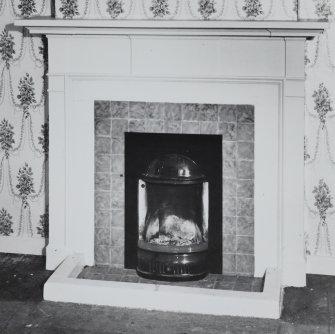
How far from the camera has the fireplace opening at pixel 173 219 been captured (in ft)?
11.6

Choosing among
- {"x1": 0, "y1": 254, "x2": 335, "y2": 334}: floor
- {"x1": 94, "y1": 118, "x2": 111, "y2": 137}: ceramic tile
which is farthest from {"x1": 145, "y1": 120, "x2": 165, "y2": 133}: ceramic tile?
{"x1": 0, "y1": 254, "x2": 335, "y2": 334}: floor

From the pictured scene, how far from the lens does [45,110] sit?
3.83m

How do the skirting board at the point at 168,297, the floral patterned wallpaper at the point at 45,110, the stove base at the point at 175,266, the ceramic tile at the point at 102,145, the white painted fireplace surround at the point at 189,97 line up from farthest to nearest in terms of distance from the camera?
the ceramic tile at the point at 102,145, the stove base at the point at 175,266, the floral patterned wallpaper at the point at 45,110, the white painted fireplace surround at the point at 189,97, the skirting board at the point at 168,297

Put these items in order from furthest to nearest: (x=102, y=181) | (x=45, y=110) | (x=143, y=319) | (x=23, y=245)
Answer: (x=23, y=245) → (x=45, y=110) → (x=102, y=181) → (x=143, y=319)

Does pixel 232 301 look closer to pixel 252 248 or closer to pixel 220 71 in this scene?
pixel 252 248

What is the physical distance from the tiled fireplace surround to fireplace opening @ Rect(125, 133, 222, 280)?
4cm

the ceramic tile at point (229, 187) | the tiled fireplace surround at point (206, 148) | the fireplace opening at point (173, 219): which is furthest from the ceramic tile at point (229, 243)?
the ceramic tile at point (229, 187)

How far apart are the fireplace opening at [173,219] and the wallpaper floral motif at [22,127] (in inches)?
27.8

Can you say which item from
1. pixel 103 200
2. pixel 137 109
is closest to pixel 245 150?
pixel 137 109

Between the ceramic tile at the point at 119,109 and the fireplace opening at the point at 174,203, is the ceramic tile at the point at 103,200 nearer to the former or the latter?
the fireplace opening at the point at 174,203

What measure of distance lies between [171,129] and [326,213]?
1.00 m

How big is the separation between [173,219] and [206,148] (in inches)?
17.4

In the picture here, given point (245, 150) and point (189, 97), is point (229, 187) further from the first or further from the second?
point (189, 97)

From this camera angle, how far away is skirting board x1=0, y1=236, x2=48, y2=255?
13.1 ft
